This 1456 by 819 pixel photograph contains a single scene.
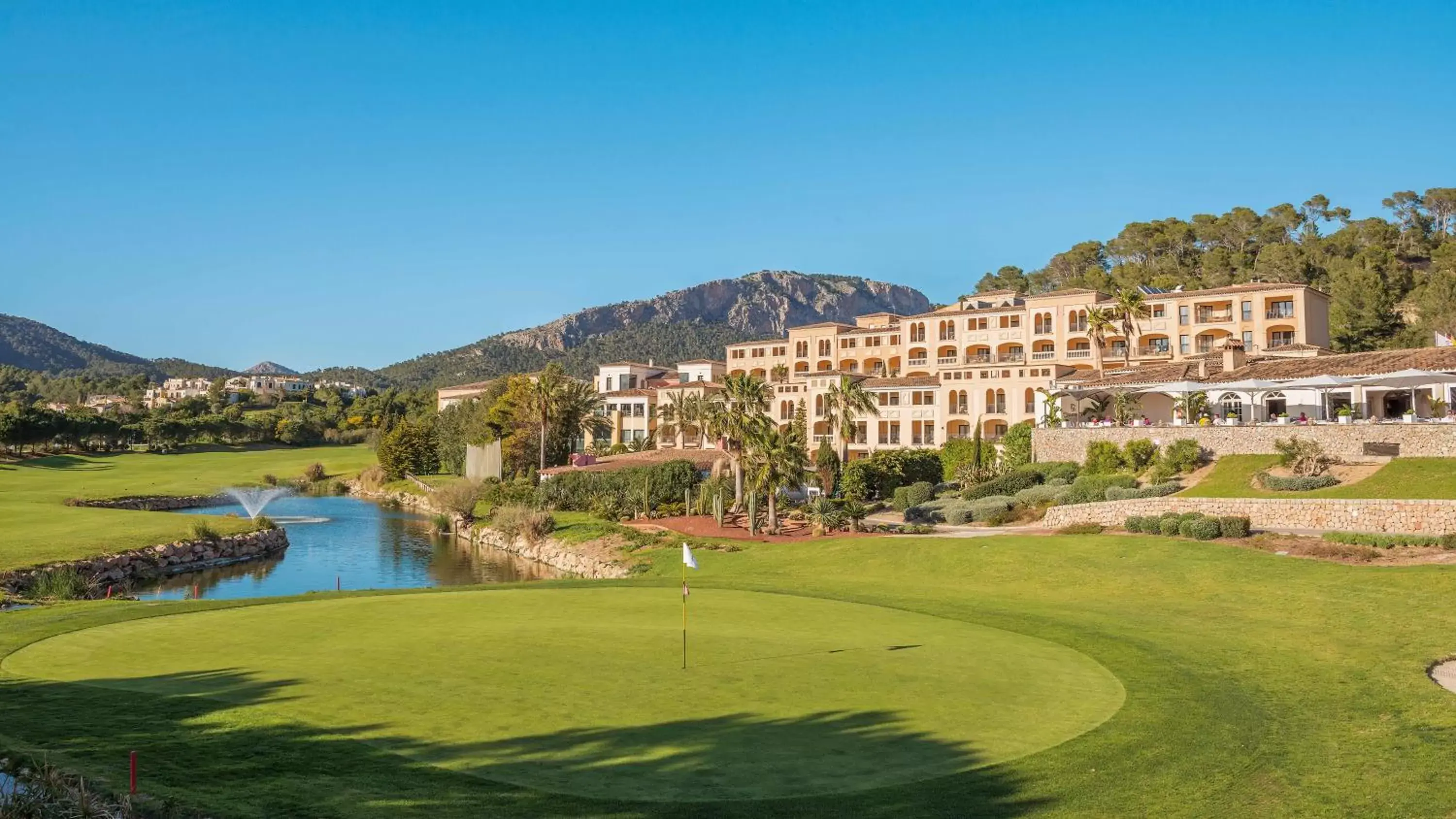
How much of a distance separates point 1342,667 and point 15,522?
54314mm

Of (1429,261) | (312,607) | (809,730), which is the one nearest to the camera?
(809,730)

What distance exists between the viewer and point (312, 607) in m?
24.1

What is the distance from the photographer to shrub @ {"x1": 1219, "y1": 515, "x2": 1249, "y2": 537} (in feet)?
118

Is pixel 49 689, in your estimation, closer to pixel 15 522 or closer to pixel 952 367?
pixel 15 522

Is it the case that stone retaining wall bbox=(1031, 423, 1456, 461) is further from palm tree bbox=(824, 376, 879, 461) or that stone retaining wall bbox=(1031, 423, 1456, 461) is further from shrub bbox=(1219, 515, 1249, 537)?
shrub bbox=(1219, 515, 1249, 537)

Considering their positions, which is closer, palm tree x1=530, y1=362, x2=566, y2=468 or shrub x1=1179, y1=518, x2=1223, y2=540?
shrub x1=1179, y1=518, x2=1223, y2=540

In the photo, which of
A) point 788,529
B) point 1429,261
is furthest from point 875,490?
point 1429,261

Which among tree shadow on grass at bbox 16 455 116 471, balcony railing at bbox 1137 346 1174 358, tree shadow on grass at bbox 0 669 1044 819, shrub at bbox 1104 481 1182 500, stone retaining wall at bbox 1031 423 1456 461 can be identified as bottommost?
tree shadow on grass at bbox 0 669 1044 819

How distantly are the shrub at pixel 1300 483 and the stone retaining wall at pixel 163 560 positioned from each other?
148 feet

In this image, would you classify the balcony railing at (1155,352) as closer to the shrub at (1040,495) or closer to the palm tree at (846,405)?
the palm tree at (846,405)

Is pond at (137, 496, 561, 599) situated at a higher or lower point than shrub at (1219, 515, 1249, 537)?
lower

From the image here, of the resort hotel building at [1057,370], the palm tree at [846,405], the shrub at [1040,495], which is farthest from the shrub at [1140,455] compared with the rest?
the palm tree at [846,405]

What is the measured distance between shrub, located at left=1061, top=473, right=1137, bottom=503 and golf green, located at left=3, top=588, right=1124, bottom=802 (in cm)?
2722

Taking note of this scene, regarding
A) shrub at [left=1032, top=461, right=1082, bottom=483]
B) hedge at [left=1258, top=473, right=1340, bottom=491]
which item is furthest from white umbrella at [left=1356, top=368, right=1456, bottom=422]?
shrub at [left=1032, top=461, right=1082, bottom=483]
